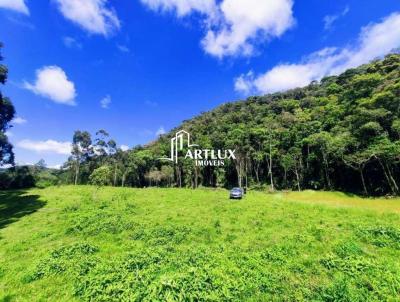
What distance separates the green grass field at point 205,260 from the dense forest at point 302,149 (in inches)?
774

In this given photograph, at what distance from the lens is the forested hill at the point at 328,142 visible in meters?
37.0

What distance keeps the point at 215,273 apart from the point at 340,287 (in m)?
3.64

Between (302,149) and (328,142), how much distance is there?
9737mm

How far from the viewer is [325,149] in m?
43.7

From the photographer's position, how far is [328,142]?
42.0 meters

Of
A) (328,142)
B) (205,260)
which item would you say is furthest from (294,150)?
(205,260)

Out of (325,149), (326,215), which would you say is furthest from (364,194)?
(326,215)

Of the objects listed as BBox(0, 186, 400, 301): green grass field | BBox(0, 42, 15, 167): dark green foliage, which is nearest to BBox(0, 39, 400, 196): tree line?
BBox(0, 42, 15, 167): dark green foliage

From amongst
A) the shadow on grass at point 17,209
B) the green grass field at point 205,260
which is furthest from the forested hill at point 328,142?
the shadow on grass at point 17,209

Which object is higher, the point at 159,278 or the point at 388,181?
the point at 388,181

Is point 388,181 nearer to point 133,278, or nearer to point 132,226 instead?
point 132,226

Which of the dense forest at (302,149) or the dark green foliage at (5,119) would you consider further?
the dense forest at (302,149)

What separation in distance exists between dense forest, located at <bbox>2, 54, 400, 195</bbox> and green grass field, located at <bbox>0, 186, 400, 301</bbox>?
64.5ft

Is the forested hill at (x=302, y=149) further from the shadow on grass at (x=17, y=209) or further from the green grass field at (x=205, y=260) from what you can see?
the green grass field at (x=205, y=260)
